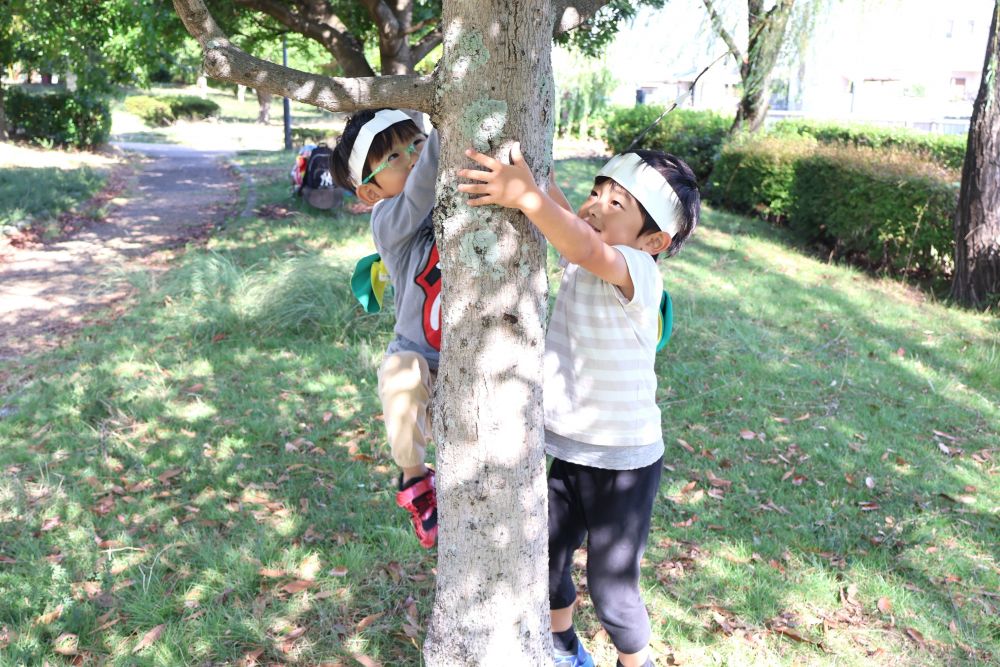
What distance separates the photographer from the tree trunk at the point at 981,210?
8.03 m

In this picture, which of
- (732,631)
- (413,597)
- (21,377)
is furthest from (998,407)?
(21,377)

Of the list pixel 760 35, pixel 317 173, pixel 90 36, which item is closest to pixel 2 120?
pixel 90 36

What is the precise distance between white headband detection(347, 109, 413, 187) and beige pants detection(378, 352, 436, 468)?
0.58 m

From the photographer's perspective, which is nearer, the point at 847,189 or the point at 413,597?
the point at 413,597

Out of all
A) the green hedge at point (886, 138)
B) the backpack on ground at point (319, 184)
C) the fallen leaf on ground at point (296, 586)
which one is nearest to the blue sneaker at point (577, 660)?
the fallen leaf on ground at point (296, 586)

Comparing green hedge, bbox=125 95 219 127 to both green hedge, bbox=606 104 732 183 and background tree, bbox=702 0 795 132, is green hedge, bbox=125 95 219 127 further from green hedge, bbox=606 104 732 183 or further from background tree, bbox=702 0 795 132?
background tree, bbox=702 0 795 132

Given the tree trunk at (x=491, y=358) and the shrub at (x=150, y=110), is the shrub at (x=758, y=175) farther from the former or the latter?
the shrub at (x=150, y=110)

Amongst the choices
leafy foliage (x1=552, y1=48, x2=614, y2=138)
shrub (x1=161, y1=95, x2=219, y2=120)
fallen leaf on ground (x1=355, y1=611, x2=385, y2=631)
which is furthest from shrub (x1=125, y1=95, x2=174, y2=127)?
fallen leaf on ground (x1=355, y1=611, x2=385, y2=631)

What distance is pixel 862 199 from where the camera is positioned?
9.62 meters

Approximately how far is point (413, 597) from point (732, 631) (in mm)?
1174

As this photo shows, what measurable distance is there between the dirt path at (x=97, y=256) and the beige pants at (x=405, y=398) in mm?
4806

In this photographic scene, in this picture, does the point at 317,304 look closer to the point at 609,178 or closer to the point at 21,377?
the point at 21,377

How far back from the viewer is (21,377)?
5.55m

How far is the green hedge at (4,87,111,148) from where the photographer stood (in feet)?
67.0
